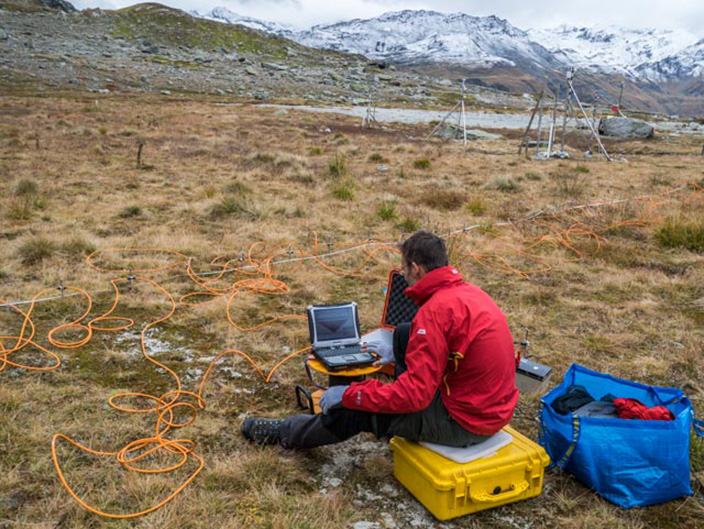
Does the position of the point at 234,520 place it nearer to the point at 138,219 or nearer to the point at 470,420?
the point at 470,420

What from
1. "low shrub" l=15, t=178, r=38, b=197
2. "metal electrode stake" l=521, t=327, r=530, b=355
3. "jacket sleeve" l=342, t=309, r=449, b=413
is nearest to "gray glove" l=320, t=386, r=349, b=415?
"jacket sleeve" l=342, t=309, r=449, b=413

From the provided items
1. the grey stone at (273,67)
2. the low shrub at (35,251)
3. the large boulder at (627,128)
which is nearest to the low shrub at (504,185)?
the low shrub at (35,251)

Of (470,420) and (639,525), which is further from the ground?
(470,420)

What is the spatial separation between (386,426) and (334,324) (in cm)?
136

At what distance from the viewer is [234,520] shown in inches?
110

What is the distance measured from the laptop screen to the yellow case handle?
1.72 meters

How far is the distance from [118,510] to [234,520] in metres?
0.63

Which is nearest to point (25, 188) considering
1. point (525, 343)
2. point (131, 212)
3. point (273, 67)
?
point (131, 212)

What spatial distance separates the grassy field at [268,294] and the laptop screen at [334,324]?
0.50 metres

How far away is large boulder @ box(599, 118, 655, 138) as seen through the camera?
101ft

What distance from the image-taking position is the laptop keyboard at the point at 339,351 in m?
3.92

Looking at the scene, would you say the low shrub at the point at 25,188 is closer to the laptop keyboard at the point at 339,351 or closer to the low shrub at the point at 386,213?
the low shrub at the point at 386,213

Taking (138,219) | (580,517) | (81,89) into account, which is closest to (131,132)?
(138,219)

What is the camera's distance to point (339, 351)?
4.01 metres
